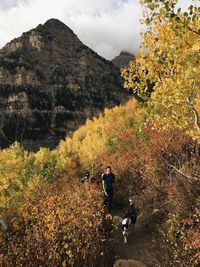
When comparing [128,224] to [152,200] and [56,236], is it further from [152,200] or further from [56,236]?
[56,236]

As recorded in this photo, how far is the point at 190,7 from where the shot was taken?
5.53 metres

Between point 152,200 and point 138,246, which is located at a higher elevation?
point 152,200

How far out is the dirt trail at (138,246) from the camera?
10.6 meters

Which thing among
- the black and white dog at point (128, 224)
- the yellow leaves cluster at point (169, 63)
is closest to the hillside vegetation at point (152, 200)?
the yellow leaves cluster at point (169, 63)

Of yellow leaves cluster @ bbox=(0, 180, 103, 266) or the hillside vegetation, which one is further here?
yellow leaves cluster @ bbox=(0, 180, 103, 266)

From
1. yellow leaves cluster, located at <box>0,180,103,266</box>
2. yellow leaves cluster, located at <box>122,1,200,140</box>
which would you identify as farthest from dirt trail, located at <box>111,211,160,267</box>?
yellow leaves cluster, located at <box>122,1,200,140</box>

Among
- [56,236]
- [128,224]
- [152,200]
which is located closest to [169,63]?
[56,236]

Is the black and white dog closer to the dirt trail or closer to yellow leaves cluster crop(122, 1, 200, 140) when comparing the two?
the dirt trail

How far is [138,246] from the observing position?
11766 millimetres

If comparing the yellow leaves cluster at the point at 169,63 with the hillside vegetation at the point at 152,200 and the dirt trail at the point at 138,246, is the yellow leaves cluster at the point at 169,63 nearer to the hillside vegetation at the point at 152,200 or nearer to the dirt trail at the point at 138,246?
the hillside vegetation at the point at 152,200

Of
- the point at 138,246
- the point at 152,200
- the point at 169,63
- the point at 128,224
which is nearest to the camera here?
the point at 169,63

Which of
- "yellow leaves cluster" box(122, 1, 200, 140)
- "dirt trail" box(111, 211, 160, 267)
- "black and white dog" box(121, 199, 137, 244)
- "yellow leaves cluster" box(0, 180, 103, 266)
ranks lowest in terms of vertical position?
"dirt trail" box(111, 211, 160, 267)

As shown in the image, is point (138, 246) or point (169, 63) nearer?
point (169, 63)

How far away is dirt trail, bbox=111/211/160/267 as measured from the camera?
1062cm
